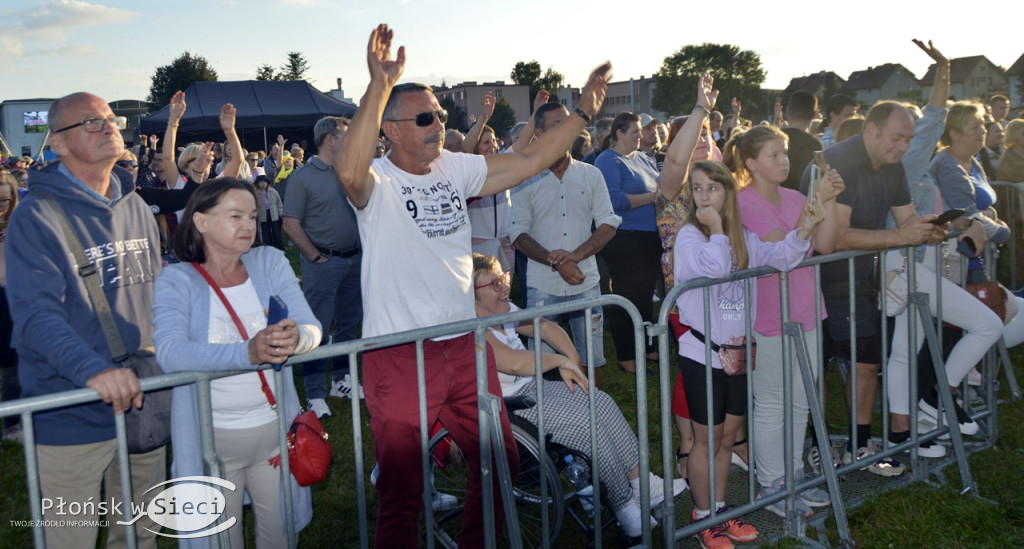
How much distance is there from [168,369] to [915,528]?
3803mm

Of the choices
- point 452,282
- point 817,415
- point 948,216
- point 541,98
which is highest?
point 541,98

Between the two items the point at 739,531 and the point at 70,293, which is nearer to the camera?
the point at 70,293

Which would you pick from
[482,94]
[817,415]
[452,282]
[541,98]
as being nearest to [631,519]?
[817,415]

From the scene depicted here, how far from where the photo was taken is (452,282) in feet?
10.9

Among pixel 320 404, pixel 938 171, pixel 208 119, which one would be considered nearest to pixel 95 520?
pixel 320 404

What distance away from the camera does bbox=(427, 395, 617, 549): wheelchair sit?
12.3ft

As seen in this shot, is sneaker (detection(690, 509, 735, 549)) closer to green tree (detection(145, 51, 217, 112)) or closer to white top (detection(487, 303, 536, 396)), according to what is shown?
white top (detection(487, 303, 536, 396))

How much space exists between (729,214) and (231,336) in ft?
8.36

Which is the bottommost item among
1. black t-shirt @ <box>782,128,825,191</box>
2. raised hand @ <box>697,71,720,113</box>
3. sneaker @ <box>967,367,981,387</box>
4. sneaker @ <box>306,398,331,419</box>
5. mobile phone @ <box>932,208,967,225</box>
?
sneaker @ <box>306,398,331,419</box>

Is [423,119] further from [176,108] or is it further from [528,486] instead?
[176,108]

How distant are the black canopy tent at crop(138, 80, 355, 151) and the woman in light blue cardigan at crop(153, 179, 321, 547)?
28316 millimetres

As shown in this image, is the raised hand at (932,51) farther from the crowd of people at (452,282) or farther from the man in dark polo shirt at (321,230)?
the man in dark polo shirt at (321,230)

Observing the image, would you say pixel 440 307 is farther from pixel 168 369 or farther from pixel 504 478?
pixel 168 369

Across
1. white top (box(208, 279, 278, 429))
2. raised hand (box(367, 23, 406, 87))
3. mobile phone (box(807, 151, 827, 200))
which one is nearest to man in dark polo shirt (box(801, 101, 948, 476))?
mobile phone (box(807, 151, 827, 200))
